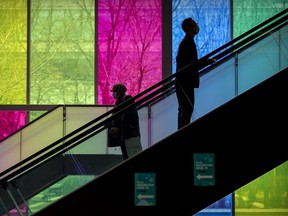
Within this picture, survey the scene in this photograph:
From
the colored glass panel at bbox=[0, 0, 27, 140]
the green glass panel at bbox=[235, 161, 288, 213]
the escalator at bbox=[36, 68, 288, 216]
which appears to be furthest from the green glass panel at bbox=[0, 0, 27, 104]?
the escalator at bbox=[36, 68, 288, 216]

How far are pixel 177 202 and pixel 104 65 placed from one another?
19.2ft

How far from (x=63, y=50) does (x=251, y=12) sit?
3.80 m

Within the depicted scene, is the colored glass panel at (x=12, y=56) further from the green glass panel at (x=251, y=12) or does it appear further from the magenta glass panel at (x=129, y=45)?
the green glass panel at (x=251, y=12)

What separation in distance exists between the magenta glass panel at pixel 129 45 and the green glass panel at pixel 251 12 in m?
1.51

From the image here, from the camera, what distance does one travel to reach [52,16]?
12.6 m

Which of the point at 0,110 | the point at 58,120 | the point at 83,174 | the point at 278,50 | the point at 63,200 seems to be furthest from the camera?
the point at 0,110

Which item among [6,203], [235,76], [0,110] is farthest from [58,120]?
[235,76]

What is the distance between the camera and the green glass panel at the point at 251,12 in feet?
40.4

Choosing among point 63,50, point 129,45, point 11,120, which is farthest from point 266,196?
point 11,120

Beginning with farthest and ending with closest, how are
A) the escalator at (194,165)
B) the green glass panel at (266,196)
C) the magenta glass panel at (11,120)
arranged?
the magenta glass panel at (11,120) < the green glass panel at (266,196) < the escalator at (194,165)

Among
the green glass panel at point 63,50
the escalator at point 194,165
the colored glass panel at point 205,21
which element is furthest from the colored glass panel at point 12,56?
the escalator at point 194,165

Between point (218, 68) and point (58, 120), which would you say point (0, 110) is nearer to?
point (58, 120)

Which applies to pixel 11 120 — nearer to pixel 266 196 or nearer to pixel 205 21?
pixel 205 21

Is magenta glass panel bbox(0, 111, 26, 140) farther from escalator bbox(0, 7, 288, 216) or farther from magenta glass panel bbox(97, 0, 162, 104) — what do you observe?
escalator bbox(0, 7, 288, 216)
